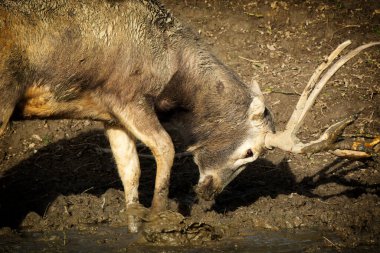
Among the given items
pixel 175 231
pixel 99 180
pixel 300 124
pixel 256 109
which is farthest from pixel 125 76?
pixel 99 180

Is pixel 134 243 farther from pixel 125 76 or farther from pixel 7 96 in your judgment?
pixel 7 96

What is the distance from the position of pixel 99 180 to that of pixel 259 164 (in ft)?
7.38

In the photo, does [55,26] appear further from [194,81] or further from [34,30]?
[194,81]

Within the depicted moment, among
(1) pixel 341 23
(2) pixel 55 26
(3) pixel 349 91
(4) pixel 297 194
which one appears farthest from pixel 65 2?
(1) pixel 341 23

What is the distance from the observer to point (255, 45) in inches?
504

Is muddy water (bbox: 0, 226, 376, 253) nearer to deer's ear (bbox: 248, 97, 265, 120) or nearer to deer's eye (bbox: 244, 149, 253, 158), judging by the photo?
deer's eye (bbox: 244, 149, 253, 158)

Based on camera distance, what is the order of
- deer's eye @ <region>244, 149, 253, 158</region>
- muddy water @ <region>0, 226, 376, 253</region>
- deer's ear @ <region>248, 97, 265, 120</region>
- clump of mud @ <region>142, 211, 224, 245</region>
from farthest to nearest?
1. deer's eye @ <region>244, 149, 253, 158</region>
2. deer's ear @ <region>248, 97, 265, 120</region>
3. clump of mud @ <region>142, 211, 224, 245</region>
4. muddy water @ <region>0, 226, 376, 253</region>

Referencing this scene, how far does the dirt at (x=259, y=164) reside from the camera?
28.1ft

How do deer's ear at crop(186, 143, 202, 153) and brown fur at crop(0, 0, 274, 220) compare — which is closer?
brown fur at crop(0, 0, 274, 220)

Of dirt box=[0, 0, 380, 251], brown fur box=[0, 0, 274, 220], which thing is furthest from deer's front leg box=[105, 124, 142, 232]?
dirt box=[0, 0, 380, 251]

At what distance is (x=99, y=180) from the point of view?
10062 millimetres

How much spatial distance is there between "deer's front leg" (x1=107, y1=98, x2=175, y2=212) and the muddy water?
1.96ft

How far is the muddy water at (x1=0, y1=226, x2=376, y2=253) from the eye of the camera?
304 inches

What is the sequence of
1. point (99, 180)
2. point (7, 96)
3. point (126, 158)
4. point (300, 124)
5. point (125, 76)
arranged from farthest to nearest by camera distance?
point (99, 180) < point (126, 158) < point (300, 124) < point (125, 76) < point (7, 96)
